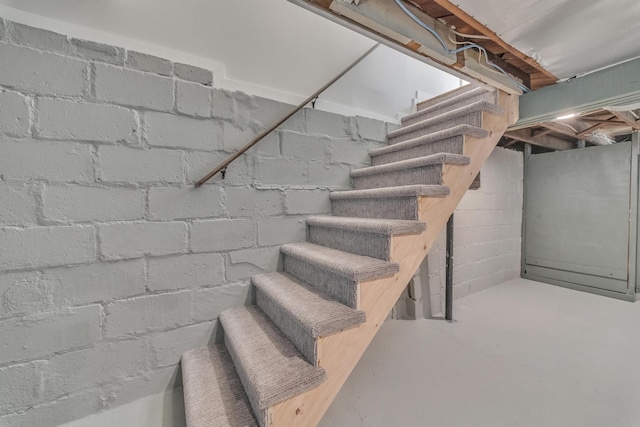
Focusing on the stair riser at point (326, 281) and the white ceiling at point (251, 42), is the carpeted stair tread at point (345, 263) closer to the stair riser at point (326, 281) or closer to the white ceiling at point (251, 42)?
the stair riser at point (326, 281)

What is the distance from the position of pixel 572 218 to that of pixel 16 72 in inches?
197

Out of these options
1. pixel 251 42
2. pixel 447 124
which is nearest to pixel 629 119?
pixel 447 124

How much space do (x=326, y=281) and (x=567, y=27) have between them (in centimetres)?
164

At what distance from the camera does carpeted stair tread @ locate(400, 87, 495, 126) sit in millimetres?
1932

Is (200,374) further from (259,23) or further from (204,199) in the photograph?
(259,23)

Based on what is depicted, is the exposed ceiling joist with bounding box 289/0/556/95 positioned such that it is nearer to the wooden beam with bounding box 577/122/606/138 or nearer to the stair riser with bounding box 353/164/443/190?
the stair riser with bounding box 353/164/443/190

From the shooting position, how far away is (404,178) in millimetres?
1640

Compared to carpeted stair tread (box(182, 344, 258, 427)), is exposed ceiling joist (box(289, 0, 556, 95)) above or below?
above

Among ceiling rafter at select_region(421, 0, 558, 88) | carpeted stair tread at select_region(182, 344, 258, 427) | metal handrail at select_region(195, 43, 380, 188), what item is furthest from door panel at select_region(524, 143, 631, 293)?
carpeted stair tread at select_region(182, 344, 258, 427)

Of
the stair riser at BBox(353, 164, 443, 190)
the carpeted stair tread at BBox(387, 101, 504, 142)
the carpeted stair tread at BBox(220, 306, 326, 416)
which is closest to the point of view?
the carpeted stair tread at BBox(220, 306, 326, 416)

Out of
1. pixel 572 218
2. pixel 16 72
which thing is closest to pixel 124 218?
pixel 16 72

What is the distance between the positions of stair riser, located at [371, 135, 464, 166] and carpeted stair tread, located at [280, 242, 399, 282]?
0.90 metres

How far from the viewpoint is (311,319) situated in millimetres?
1004

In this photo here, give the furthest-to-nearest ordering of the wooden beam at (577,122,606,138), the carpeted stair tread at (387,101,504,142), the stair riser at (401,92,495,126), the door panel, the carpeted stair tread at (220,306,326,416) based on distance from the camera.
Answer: the door panel
the wooden beam at (577,122,606,138)
the stair riser at (401,92,495,126)
the carpeted stair tread at (387,101,504,142)
the carpeted stair tread at (220,306,326,416)
